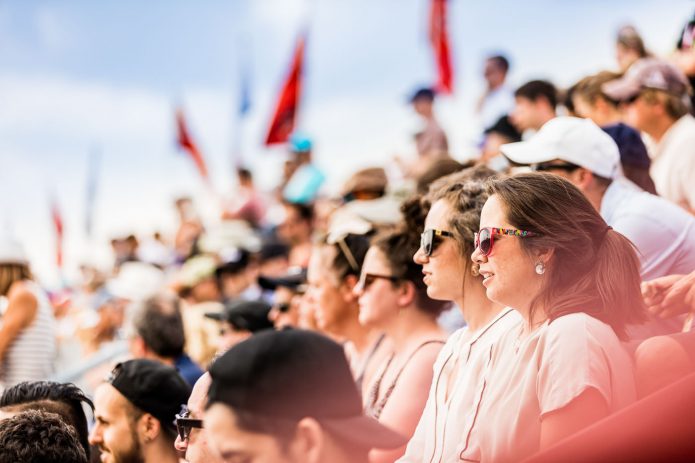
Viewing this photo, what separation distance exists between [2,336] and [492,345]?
4.04m

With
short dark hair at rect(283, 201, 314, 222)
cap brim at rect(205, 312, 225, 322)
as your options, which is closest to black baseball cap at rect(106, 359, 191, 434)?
cap brim at rect(205, 312, 225, 322)

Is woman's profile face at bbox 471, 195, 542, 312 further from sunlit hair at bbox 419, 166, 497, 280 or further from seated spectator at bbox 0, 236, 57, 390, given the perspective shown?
seated spectator at bbox 0, 236, 57, 390

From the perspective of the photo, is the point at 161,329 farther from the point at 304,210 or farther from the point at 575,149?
the point at 304,210

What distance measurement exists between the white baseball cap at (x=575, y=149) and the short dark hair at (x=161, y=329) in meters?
2.40

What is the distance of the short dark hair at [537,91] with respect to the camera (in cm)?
637

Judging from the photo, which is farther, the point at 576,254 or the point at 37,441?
the point at 37,441

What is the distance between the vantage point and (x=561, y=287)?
268cm

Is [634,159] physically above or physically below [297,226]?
above

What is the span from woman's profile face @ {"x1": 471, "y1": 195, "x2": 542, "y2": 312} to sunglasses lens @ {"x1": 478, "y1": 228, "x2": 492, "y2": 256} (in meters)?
0.01

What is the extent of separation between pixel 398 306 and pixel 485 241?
1.40 metres

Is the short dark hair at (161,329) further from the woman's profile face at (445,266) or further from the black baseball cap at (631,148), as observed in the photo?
the black baseball cap at (631,148)

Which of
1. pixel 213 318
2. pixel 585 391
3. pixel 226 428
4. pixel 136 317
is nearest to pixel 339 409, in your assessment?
pixel 226 428

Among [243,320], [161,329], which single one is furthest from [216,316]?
[161,329]

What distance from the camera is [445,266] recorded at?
3.35m
